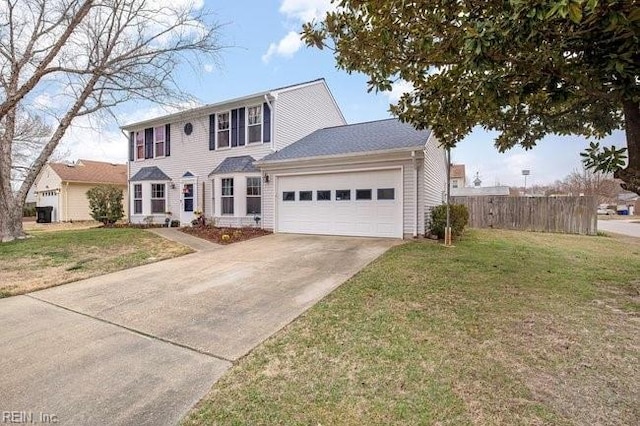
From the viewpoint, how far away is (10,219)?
36.2 feet

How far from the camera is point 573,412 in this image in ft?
8.16

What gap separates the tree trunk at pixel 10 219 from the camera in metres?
10.9

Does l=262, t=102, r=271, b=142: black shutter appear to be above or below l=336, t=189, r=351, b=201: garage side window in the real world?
above

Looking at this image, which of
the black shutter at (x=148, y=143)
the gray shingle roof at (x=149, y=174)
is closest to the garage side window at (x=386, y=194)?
the gray shingle roof at (x=149, y=174)

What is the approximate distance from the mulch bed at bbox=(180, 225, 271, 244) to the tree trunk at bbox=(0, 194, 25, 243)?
5087 millimetres

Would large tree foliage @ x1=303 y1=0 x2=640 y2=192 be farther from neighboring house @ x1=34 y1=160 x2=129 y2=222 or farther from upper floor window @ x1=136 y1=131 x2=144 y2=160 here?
neighboring house @ x1=34 y1=160 x2=129 y2=222

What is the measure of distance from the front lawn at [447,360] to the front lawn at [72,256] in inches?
216

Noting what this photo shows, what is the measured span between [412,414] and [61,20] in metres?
14.1

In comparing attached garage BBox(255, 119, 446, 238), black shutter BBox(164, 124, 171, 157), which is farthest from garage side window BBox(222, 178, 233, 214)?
black shutter BBox(164, 124, 171, 157)

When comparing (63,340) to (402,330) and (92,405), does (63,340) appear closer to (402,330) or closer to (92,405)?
(92,405)

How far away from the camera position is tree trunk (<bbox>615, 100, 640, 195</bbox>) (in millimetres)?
4691

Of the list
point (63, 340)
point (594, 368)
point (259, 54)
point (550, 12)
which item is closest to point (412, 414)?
point (594, 368)

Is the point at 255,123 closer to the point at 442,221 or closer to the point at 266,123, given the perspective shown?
the point at 266,123

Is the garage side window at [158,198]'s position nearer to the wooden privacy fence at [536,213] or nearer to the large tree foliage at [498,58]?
the large tree foliage at [498,58]
